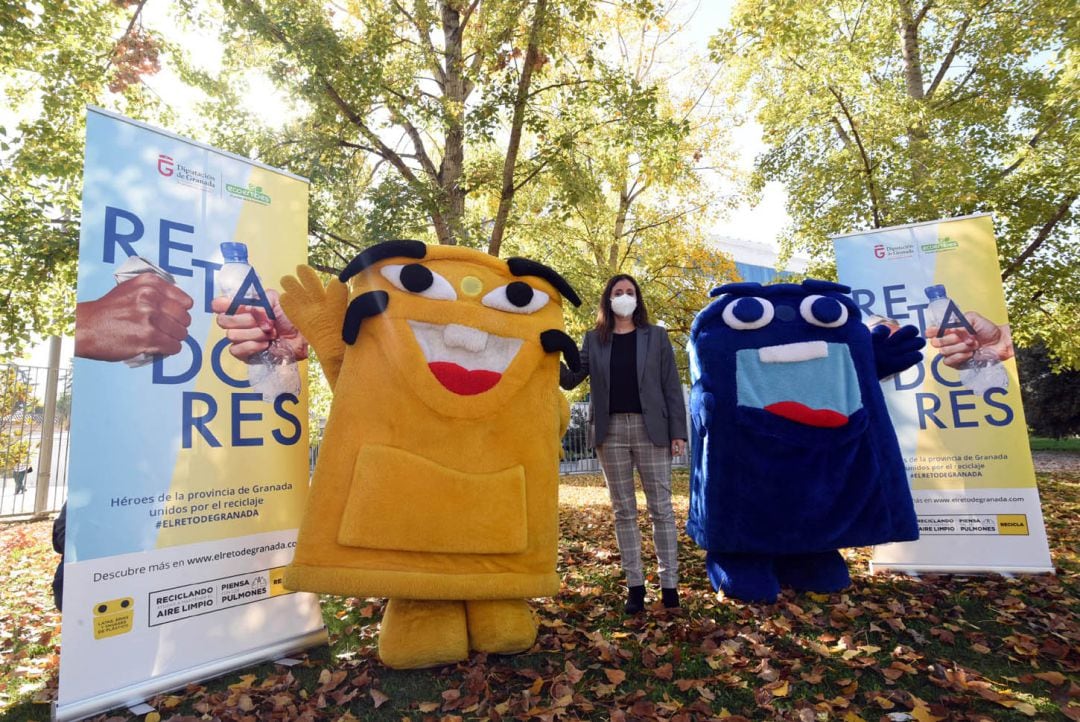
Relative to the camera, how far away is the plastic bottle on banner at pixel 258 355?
3.37 meters

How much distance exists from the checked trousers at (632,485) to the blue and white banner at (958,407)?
2.07 metres

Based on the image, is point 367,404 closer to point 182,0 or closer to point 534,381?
point 534,381

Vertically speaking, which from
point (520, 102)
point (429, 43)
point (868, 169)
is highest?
point (429, 43)

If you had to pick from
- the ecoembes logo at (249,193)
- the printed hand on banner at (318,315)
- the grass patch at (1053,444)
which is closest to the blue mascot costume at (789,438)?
the printed hand on banner at (318,315)

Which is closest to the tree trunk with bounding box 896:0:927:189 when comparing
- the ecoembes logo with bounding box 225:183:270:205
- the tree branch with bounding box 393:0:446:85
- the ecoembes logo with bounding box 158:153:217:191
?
the tree branch with bounding box 393:0:446:85

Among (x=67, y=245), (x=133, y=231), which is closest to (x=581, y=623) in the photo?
(x=133, y=231)

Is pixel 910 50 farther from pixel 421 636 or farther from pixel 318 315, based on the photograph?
pixel 421 636

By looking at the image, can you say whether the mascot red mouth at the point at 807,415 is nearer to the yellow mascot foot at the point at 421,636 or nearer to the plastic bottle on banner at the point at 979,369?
the plastic bottle on banner at the point at 979,369

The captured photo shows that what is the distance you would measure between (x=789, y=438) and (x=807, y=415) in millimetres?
184

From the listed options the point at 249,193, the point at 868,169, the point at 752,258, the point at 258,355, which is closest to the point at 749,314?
the point at 258,355

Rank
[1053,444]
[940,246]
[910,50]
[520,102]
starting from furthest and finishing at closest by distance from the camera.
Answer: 1. [1053,444]
2. [910,50]
3. [520,102]
4. [940,246]

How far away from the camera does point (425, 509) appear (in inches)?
112

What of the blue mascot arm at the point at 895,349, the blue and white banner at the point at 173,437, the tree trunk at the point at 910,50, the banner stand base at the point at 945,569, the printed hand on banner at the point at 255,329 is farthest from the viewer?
the tree trunk at the point at 910,50

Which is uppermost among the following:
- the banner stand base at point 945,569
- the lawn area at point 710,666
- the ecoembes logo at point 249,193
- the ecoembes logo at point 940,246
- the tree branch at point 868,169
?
the tree branch at point 868,169
